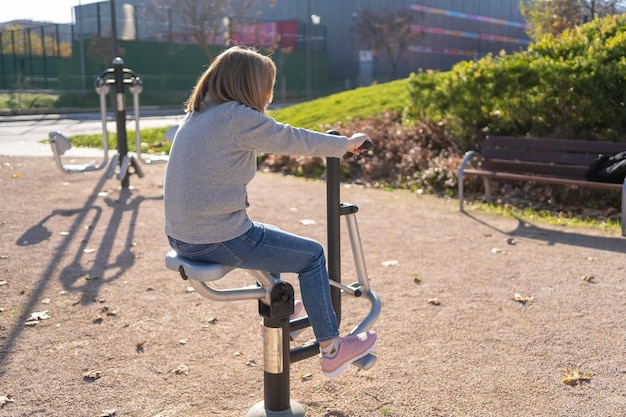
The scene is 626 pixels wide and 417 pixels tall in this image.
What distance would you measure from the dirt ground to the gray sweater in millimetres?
1066

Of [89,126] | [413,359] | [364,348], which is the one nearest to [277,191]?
[413,359]

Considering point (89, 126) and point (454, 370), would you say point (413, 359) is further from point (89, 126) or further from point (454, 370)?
point (89, 126)

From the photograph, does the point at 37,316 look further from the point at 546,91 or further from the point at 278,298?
the point at 546,91

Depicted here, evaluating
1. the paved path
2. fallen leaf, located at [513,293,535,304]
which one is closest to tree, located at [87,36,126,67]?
the paved path

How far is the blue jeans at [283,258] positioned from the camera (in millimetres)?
2801

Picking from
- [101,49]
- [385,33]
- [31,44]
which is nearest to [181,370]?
[101,49]

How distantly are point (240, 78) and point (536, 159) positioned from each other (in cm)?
611

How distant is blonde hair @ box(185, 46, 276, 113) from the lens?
2775 mm

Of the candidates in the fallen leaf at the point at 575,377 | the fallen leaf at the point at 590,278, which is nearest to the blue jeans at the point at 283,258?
the fallen leaf at the point at 575,377

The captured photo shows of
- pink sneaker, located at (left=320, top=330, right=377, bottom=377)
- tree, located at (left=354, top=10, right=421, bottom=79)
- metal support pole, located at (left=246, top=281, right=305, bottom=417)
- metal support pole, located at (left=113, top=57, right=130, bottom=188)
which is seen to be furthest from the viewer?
tree, located at (left=354, top=10, right=421, bottom=79)

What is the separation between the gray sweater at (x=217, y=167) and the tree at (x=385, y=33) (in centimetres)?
5005

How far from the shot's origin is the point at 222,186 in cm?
Result: 277

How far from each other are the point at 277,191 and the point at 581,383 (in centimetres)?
622

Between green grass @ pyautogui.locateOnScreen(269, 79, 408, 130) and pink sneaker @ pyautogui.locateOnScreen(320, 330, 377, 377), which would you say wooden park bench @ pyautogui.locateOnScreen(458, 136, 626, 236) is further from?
pink sneaker @ pyautogui.locateOnScreen(320, 330, 377, 377)
